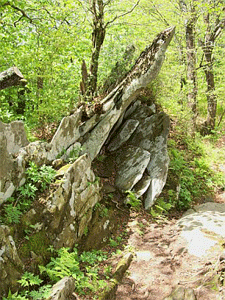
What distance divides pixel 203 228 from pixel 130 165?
3.59 meters

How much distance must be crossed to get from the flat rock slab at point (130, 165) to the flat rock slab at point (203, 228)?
7.69 ft

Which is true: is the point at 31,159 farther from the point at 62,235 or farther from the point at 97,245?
the point at 97,245

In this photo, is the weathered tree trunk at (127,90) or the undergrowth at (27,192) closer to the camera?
the undergrowth at (27,192)

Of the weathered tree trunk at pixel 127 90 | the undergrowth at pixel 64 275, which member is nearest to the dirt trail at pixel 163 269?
the undergrowth at pixel 64 275

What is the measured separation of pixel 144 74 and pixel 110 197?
5063 millimetres

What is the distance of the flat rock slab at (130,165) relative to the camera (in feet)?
31.1

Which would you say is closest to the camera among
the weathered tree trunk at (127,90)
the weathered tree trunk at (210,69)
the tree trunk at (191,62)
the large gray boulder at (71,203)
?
the large gray boulder at (71,203)

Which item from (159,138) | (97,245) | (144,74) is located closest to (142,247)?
(97,245)

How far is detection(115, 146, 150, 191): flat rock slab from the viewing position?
948 centimetres

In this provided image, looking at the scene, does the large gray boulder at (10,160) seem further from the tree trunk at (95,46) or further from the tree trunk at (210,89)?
the tree trunk at (210,89)

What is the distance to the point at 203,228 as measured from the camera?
25.6 ft

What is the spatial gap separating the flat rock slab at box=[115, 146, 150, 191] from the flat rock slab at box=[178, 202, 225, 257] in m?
2.34

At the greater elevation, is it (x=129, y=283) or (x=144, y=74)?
(x=144, y=74)

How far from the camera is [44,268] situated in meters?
5.25
